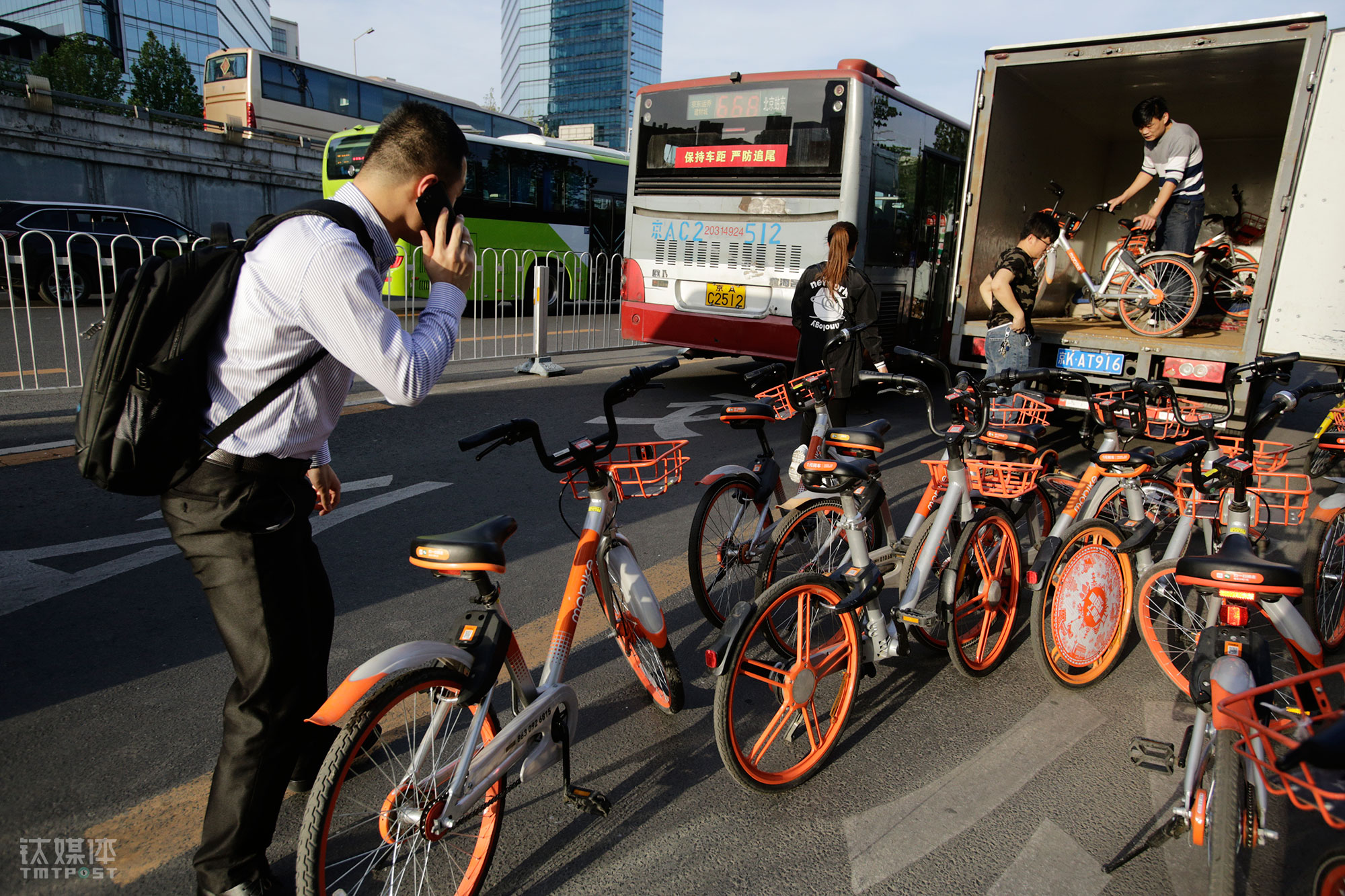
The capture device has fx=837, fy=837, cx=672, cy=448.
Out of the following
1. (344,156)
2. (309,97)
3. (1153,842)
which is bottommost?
(1153,842)

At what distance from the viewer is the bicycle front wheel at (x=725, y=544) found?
12.1 feet

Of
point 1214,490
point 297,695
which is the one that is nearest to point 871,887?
point 297,695

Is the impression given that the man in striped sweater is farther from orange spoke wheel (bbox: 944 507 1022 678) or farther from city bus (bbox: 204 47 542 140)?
city bus (bbox: 204 47 542 140)

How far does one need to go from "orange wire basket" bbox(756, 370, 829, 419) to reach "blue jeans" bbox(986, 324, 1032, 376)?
7.10ft

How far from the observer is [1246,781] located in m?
2.00

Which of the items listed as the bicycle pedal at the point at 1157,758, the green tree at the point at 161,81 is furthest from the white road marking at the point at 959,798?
the green tree at the point at 161,81

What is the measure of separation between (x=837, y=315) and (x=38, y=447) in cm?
558

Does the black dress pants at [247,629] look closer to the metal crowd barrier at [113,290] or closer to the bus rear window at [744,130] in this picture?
the metal crowd barrier at [113,290]

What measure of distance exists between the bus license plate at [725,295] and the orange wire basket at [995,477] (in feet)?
19.2

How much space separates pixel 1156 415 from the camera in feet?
13.3

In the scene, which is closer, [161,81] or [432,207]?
[432,207]

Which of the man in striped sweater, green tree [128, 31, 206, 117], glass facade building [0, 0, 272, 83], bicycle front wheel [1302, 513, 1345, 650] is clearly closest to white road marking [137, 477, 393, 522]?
bicycle front wheel [1302, 513, 1345, 650]

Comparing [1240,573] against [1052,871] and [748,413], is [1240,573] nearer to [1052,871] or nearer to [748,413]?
[1052,871]

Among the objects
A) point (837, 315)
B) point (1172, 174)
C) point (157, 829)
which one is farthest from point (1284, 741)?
point (1172, 174)
